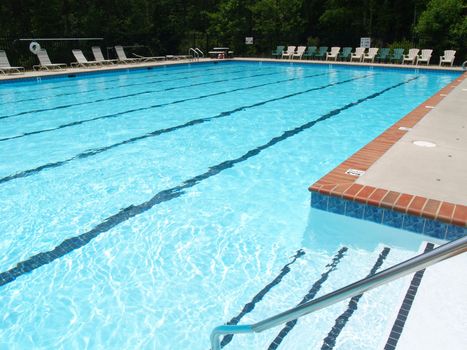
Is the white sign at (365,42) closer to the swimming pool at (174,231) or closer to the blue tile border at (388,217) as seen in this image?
the swimming pool at (174,231)

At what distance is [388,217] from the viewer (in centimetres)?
344

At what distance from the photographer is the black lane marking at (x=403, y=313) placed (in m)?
2.16

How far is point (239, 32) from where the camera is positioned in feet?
70.5

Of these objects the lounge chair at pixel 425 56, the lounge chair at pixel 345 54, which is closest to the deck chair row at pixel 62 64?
the lounge chair at pixel 345 54

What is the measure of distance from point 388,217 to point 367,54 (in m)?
16.5

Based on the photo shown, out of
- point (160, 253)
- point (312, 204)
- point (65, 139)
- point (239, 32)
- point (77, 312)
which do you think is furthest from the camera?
point (239, 32)

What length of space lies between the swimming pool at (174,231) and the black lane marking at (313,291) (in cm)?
2

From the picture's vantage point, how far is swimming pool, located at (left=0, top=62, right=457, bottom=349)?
2607 millimetres

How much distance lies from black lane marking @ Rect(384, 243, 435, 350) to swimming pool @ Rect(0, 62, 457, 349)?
0.15 m

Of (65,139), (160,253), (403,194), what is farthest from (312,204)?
(65,139)

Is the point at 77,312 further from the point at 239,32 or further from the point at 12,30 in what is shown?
the point at 239,32

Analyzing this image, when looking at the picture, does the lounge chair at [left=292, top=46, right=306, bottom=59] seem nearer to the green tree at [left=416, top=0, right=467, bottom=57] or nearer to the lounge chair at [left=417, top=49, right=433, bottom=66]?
the green tree at [left=416, top=0, right=467, bottom=57]

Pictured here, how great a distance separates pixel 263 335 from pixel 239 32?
20912 millimetres

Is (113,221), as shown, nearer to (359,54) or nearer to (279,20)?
(359,54)
